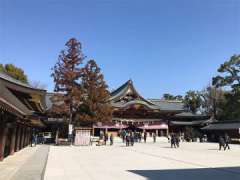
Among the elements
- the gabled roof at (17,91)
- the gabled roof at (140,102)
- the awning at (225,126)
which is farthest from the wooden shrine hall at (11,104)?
the gabled roof at (140,102)

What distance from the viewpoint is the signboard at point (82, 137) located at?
3106 cm

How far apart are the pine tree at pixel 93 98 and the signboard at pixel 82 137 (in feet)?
9.14

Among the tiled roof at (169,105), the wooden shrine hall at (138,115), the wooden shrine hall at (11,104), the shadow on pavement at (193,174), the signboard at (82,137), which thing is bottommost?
the shadow on pavement at (193,174)

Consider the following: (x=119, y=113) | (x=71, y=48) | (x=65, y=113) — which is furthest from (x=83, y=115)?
(x=119, y=113)

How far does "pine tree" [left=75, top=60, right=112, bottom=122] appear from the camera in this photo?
113 ft

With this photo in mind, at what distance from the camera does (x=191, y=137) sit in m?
44.6

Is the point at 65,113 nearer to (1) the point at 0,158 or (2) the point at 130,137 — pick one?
(2) the point at 130,137

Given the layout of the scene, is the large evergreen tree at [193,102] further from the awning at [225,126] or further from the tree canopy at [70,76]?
the tree canopy at [70,76]

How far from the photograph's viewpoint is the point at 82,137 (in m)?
31.2

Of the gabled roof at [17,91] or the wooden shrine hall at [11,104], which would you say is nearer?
the wooden shrine hall at [11,104]

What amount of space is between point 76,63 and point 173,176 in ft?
84.0

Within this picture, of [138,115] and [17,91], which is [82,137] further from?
[138,115]

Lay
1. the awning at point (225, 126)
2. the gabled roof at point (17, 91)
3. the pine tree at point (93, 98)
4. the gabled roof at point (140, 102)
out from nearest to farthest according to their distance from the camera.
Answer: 1. the gabled roof at point (17, 91)
2. the pine tree at point (93, 98)
3. the awning at point (225, 126)
4. the gabled roof at point (140, 102)

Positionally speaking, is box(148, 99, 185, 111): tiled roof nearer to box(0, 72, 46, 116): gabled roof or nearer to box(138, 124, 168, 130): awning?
box(138, 124, 168, 130): awning
